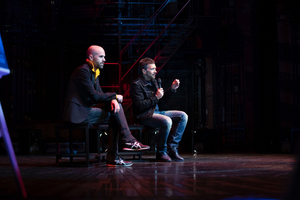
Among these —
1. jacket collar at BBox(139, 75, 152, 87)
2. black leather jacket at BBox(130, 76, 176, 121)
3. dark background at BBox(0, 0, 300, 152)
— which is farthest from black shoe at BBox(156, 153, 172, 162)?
dark background at BBox(0, 0, 300, 152)

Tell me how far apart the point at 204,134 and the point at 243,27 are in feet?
10.2

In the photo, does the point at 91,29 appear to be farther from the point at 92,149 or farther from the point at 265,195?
the point at 265,195

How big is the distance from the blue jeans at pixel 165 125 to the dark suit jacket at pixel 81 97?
2.75ft

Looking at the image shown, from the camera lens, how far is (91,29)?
Result: 359 inches

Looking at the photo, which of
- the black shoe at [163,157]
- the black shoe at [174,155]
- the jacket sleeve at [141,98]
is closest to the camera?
the jacket sleeve at [141,98]

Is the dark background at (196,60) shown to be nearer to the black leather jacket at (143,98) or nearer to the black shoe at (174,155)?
the black shoe at (174,155)

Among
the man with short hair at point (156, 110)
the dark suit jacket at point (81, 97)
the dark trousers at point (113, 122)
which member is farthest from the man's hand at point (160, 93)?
the dark suit jacket at point (81, 97)

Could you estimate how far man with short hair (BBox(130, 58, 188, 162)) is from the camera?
4.13 metres

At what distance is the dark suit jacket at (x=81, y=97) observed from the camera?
3.48 m

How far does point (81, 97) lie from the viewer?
3.56 metres

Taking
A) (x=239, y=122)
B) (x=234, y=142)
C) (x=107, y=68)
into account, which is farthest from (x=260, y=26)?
(x=107, y=68)

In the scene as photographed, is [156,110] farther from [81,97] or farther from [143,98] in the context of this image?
[81,97]

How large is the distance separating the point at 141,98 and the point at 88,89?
88cm

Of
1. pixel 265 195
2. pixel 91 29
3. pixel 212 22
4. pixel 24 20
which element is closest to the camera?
pixel 265 195
